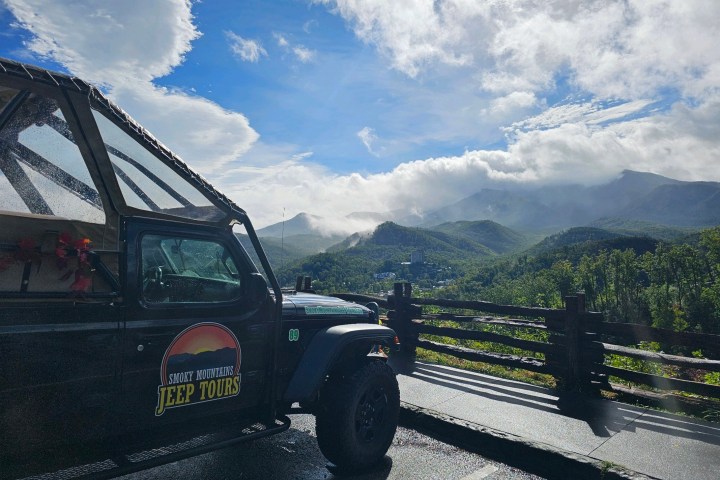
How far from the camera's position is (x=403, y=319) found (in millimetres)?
10312

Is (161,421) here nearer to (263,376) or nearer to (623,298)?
(263,376)

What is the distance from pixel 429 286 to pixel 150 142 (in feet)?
483

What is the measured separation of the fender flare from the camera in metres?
A: 4.21

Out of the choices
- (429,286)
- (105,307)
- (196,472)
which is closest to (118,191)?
(105,307)

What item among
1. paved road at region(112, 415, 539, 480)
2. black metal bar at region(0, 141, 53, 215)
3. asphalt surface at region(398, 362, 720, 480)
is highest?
black metal bar at region(0, 141, 53, 215)

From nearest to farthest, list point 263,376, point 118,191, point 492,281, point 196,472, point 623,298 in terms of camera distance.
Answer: point 118,191, point 263,376, point 196,472, point 623,298, point 492,281

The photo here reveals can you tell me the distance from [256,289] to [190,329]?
0.68m

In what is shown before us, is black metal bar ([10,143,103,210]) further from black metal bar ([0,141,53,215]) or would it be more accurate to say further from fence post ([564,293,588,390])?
fence post ([564,293,588,390])

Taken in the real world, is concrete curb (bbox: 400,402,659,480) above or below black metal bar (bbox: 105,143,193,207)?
below

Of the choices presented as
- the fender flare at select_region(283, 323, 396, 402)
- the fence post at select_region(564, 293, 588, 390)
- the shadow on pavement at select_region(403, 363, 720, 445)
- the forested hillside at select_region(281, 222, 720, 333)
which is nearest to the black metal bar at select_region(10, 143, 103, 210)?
the fender flare at select_region(283, 323, 396, 402)

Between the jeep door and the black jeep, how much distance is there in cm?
1

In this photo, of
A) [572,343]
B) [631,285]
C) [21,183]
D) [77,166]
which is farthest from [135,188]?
[631,285]

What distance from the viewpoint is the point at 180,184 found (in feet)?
12.6

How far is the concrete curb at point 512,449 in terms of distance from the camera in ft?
14.9
